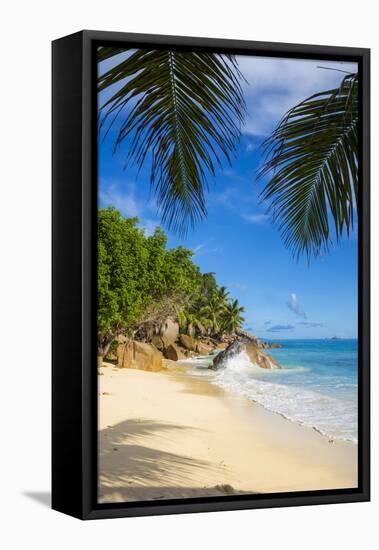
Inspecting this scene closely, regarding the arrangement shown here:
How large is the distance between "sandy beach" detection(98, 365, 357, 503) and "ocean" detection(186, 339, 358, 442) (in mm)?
85

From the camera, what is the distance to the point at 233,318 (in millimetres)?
9172

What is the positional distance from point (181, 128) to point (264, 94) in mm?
678

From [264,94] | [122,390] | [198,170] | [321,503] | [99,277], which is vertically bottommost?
[321,503]

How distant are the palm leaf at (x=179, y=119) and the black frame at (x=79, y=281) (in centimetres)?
15

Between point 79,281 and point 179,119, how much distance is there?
1.49 m

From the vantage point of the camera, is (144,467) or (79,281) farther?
(144,467)

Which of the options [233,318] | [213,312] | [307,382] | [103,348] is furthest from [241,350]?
[103,348]

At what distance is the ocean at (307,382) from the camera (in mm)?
9211

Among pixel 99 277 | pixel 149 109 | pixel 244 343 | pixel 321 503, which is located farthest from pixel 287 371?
pixel 149 109

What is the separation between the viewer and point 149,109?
9.06 meters

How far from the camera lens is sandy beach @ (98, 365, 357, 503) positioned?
879cm

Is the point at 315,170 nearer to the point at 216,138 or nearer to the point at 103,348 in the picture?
the point at 216,138

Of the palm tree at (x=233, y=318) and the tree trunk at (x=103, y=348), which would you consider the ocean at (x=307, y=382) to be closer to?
the palm tree at (x=233, y=318)

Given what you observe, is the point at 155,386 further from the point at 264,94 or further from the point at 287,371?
the point at 264,94
